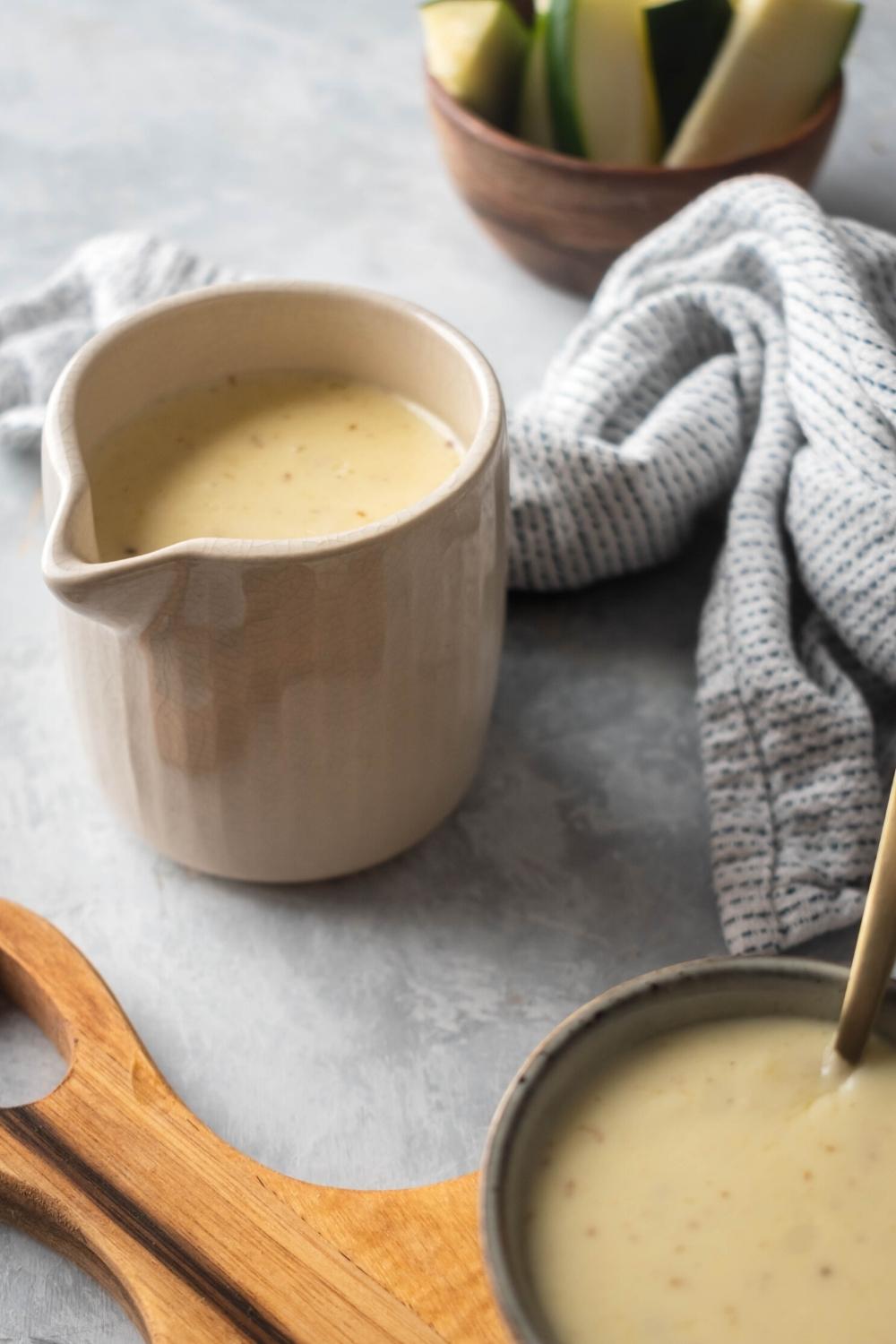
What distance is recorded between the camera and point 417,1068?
0.60 metres

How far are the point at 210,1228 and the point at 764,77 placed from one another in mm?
680

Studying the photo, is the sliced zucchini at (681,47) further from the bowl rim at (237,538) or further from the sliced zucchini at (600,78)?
the bowl rim at (237,538)

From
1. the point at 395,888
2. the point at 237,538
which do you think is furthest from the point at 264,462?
the point at 395,888

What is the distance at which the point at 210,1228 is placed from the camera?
1.68ft

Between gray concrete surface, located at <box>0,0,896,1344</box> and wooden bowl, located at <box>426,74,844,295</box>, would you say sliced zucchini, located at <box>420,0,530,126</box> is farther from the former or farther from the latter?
gray concrete surface, located at <box>0,0,896,1344</box>

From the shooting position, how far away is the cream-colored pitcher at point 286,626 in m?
0.53

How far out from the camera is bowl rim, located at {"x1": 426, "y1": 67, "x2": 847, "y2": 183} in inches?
33.1

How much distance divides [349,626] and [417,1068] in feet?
0.60

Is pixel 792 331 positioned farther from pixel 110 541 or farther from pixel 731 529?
pixel 110 541

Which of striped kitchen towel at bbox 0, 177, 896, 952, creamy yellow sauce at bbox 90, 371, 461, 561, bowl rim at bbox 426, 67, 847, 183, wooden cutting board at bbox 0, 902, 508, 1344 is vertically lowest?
wooden cutting board at bbox 0, 902, 508, 1344

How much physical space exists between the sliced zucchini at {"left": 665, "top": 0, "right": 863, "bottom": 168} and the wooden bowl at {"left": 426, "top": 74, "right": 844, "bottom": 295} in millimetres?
17

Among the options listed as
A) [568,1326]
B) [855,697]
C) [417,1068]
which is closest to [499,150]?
[855,697]


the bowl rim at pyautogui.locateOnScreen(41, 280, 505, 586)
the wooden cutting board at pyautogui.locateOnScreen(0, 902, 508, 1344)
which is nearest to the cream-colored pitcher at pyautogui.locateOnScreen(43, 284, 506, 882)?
the bowl rim at pyautogui.locateOnScreen(41, 280, 505, 586)

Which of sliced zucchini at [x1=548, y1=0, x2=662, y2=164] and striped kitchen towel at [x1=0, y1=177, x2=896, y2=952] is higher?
sliced zucchini at [x1=548, y1=0, x2=662, y2=164]
